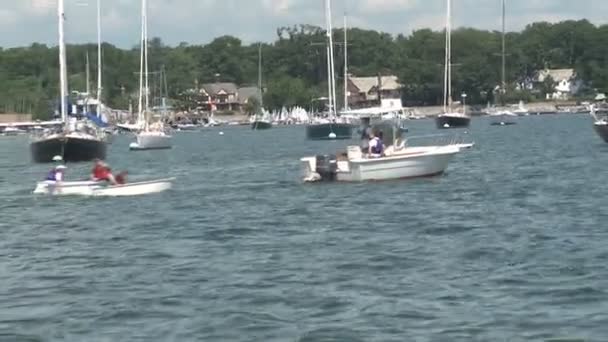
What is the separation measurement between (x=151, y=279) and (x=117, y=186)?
19.9m

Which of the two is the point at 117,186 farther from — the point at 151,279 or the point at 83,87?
the point at 83,87

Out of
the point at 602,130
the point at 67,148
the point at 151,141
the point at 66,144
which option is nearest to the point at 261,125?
the point at 151,141

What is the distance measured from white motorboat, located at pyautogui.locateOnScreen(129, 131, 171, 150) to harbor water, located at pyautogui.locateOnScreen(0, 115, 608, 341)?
45.8 m

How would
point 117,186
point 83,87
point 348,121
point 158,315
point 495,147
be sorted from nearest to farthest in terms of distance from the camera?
point 158,315 → point 117,186 → point 495,147 → point 348,121 → point 83,87

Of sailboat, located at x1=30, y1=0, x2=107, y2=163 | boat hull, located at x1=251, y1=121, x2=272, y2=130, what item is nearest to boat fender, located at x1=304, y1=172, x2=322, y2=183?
sailboat, located at x1=30, y1=0, x2=107, y2=163

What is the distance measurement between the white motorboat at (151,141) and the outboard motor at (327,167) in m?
49.2

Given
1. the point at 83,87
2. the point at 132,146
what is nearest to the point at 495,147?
the point at 132,146

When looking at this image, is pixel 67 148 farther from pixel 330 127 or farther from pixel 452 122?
pixel 452 122

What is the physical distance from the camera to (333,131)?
4218 inches

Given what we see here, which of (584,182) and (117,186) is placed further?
(584,182)

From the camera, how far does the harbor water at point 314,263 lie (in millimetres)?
21328

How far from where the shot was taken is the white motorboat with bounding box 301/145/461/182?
4744 cm

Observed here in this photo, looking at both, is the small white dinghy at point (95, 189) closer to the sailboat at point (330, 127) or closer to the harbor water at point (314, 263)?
the harbor water at point (314, 263)

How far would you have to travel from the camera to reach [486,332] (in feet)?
66.9
